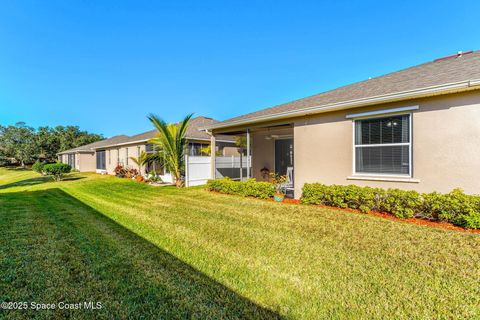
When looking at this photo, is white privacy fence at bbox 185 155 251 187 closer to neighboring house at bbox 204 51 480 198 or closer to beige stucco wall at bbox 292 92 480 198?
neighboring house at bbox 204 51 480 198

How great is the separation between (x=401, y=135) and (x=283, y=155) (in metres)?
5.73

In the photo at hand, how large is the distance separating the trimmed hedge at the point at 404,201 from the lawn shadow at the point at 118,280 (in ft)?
16.2

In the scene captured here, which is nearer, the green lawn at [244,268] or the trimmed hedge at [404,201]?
the green lawn at [244,268]

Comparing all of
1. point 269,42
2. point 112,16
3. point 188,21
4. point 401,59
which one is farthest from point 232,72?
point 401,59

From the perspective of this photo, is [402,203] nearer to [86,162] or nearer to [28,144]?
[86,162]

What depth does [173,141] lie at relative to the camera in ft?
38.0

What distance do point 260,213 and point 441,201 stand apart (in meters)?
4.14

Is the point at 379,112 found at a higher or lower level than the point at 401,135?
higher

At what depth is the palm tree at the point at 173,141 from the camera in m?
11.4

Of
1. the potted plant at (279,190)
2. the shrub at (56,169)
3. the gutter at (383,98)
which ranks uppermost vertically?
the gutter at (383,98)

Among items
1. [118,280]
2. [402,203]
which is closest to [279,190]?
[402,203]

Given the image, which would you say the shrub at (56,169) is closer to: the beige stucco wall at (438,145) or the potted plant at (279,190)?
the potted plant at (279,190)

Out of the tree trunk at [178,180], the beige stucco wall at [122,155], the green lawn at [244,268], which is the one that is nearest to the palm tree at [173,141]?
the tree trunk at [178,180]

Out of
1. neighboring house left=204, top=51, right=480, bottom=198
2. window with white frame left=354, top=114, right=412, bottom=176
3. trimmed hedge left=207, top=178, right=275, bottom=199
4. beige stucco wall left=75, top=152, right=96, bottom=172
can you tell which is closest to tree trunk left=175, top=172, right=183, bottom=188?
trimmed hedge left=207, top=178, right=275, bottom=199
